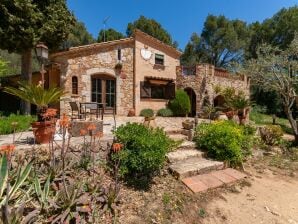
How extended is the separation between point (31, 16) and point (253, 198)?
10112 mm

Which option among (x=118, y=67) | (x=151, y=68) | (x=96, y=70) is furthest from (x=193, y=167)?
(x=151, y=68)

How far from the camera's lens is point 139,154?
4.57 meters

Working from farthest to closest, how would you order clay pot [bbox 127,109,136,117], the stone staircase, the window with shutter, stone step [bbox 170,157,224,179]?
the window with shutter < clay pot [bbox 127,109,136,117] < stone step [bbox 170,157,224,179] < the stone staircase

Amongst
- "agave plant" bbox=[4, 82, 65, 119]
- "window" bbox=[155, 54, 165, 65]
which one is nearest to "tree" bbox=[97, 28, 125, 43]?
"window" bbox=[155, 54, 165, 65]

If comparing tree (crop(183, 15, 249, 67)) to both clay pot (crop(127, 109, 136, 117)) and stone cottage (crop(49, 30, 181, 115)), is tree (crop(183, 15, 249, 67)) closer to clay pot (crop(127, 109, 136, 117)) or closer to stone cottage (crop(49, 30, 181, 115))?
stone cottage (crop(49, 30, 181, 115))

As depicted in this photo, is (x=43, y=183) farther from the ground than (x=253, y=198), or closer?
farther from the ground

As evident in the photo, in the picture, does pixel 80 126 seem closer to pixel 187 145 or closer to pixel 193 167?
pixel 193 167

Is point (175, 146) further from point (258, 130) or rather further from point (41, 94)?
point (258, 130)

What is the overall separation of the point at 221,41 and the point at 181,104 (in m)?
17.0

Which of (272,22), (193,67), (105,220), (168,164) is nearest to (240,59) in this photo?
(272,22)

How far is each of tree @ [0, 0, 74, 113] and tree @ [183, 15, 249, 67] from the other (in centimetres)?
2112

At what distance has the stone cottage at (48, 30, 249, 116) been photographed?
1296 centimetres

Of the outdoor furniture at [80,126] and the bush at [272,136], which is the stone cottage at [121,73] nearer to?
the outdoor furniture at [80,126]

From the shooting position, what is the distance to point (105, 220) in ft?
11.7
